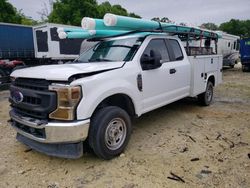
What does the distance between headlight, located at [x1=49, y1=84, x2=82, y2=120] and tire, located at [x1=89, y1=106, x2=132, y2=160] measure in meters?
0.43

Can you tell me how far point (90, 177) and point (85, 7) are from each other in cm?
2357

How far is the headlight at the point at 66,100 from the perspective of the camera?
2916mm

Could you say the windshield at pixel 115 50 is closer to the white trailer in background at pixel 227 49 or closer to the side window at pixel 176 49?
the side window at pixel 176 49

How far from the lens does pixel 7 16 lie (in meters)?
22.6

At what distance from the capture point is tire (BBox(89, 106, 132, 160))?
3.26 meters

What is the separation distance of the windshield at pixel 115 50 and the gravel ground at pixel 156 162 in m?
1.54

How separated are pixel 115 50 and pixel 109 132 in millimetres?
1614

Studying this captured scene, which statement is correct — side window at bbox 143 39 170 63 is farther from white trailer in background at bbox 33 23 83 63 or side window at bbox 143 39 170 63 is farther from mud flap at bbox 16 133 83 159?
white trailer in background at bbox 33 23 83 63

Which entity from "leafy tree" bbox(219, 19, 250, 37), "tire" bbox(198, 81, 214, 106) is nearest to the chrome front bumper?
"tire" bbox(198, 81, 214, 106)

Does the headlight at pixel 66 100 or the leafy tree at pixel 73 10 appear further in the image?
the leafy tree at pixel 73 10

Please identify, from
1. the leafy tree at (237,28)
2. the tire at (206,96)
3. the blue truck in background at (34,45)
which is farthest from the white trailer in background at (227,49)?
the leafy tree at (237,28)

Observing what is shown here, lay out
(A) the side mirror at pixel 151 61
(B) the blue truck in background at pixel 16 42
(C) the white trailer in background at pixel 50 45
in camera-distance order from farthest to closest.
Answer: (C) the white trailer in background at pixel 50 45, (B) the blue truck in background at pixel 16 42, (A) the side mirror at pixel 151 61

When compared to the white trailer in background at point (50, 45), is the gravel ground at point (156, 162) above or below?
below

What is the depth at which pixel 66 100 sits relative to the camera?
2934mm
